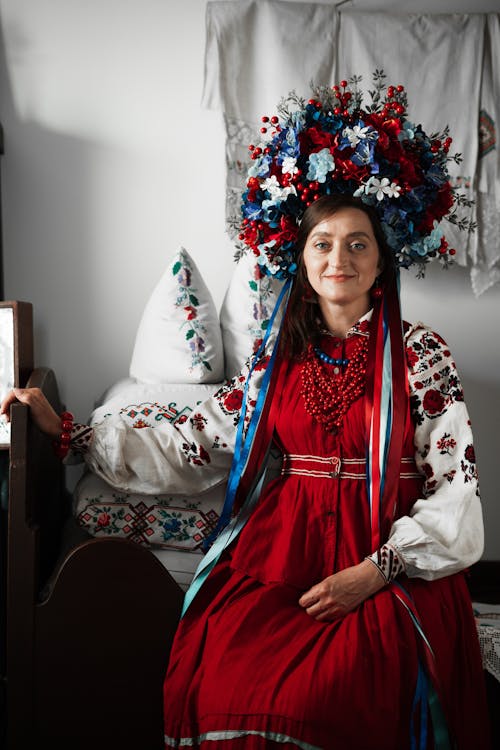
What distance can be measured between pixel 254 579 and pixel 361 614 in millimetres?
241

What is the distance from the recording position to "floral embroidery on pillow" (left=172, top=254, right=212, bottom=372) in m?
1.87

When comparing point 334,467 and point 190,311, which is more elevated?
point 190,311

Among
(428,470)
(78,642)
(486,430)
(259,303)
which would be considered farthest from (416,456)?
(486,430)

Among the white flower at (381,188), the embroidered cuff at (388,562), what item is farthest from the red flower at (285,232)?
the embroidered cuff at (388,562)

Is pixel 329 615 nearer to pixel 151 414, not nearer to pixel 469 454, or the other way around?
pixel 469 454

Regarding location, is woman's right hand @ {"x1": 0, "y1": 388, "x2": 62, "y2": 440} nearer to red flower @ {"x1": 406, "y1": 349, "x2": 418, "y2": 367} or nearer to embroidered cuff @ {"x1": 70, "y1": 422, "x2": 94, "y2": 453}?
embroidered cuff @ {"x1": 70, "y1": 422, "x2": 94, "y2": 453}

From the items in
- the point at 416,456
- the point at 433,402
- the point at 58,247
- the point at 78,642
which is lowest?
the point at 78,642

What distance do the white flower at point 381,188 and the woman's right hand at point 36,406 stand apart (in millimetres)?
820

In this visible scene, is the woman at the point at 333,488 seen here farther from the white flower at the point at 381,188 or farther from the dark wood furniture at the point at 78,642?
the dark wood furniture at the point at 78,642

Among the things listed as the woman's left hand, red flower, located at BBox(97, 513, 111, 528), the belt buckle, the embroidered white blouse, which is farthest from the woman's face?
red flower, located at BBox(97, 513, 111, 528)

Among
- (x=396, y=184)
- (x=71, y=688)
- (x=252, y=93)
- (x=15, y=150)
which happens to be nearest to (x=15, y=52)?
(x=15, y=150)

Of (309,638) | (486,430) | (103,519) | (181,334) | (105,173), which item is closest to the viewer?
(309,638)

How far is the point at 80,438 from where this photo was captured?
1.54 m

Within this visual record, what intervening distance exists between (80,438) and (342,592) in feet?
2.18
